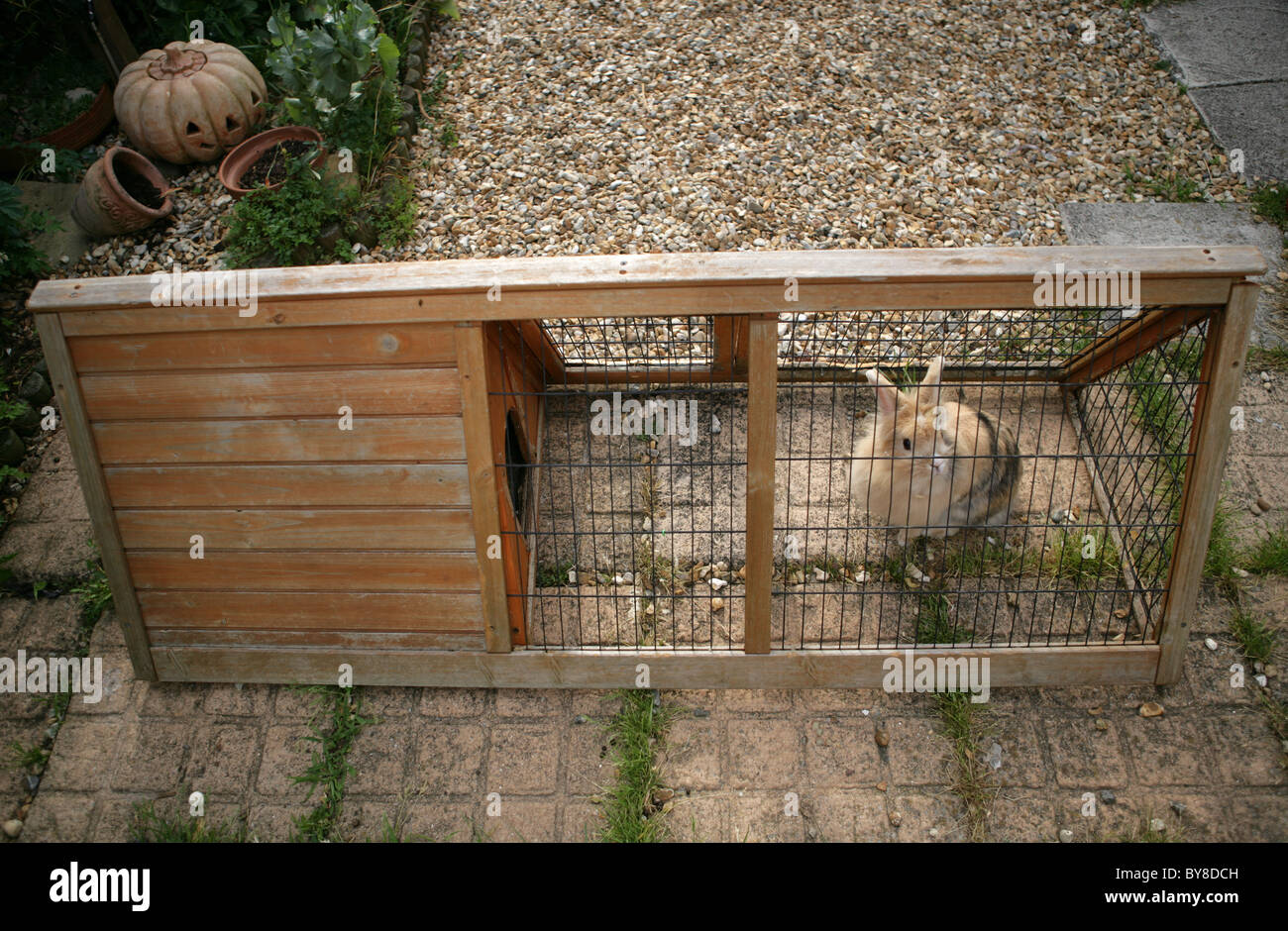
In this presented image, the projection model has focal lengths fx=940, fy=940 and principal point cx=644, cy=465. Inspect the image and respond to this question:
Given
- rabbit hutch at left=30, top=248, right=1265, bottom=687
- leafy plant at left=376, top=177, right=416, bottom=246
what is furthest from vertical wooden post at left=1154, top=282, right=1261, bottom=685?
leafy plant at left=376, top=177, right=416, bottom=246

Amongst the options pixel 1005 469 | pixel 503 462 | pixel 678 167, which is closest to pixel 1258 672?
pixel 1005 469

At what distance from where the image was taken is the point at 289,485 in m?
3.54

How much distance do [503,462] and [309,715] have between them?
1392 mm

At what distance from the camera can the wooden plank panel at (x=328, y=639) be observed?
3771 mm

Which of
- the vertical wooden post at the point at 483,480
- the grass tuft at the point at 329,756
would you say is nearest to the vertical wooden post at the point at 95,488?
the grass tuft at the point at 329,756

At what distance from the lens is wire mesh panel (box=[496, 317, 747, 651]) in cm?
409

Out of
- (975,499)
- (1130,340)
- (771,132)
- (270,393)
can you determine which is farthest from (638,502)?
(771,132)

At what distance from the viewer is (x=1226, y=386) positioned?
3.21 meters

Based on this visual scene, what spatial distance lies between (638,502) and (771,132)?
3.19 metres

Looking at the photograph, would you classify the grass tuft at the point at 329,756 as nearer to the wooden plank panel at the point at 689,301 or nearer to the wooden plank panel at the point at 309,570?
the wooden plank panel at the point at 309,570

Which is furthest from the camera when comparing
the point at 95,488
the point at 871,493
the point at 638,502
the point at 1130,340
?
the point at 638,502

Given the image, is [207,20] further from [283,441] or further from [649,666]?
[649,666]

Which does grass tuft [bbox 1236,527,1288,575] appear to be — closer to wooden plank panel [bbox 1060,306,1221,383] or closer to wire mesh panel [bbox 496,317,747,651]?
wooden plank panel [bbox 1060,306,1221,383]

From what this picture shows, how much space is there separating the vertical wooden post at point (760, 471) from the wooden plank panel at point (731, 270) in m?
0.23
